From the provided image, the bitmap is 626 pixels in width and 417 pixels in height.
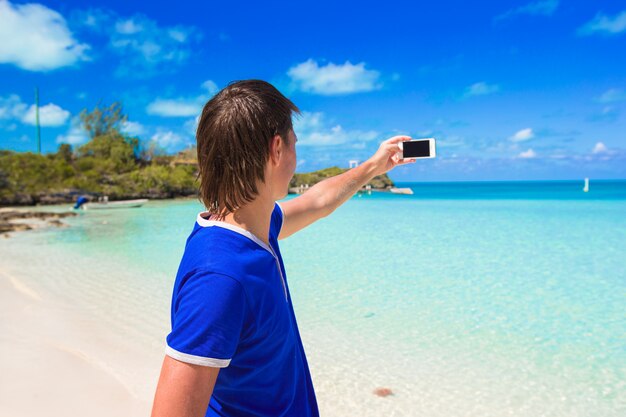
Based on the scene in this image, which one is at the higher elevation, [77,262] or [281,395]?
[281,395]

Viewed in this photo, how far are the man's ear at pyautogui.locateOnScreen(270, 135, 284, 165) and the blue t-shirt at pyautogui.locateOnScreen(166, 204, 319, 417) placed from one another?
17cm

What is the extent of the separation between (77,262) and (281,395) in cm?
877

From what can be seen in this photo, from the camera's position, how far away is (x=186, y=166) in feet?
161

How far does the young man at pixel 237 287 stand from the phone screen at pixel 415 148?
92cm

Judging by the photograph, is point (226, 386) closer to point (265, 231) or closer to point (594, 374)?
point (265, 231)

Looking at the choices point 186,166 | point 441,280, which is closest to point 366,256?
point 441,280

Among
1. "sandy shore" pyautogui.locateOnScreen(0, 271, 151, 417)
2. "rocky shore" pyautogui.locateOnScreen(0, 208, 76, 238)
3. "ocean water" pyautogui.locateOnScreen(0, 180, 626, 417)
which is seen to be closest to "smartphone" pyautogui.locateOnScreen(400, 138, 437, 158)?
"ocean water" pyautogui.locateOnScreen(0, 180, 626, 417)

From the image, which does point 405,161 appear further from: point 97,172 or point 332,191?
point 97,172

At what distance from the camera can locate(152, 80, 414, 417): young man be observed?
703 mm

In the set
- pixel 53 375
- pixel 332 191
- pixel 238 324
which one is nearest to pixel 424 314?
pixel 53 375

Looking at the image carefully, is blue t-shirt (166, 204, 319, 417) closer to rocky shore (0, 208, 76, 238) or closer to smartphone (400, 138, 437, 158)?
smartphone (400, 138, 437, 158)

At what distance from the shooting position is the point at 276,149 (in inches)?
35.5

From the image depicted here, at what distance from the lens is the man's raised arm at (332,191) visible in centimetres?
146

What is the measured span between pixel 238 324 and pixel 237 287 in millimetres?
59
